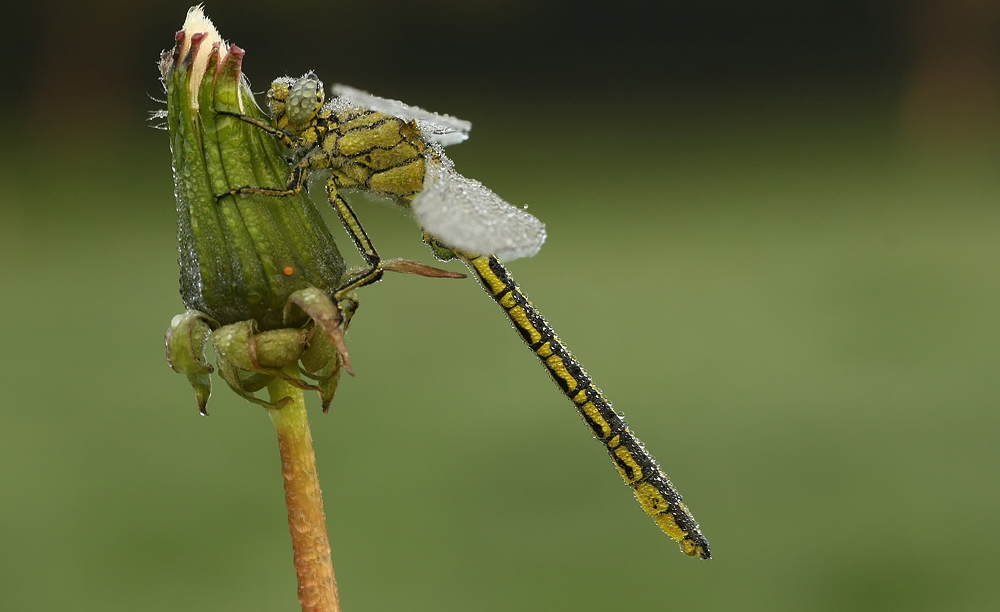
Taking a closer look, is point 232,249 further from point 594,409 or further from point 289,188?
point 594,409

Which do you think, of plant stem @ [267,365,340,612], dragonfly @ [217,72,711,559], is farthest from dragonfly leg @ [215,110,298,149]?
plant stem @ [267,365,340,612]

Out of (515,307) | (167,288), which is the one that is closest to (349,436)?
(167,288)

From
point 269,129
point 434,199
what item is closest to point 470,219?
point 434,199

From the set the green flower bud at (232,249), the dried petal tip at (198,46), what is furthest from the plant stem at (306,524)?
the dried petal tip at (198,46)

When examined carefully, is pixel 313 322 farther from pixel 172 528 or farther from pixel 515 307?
pixel 172 528

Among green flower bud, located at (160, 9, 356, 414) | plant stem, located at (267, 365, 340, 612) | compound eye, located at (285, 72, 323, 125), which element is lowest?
plant stem, located at (267, 365, 340, 612)

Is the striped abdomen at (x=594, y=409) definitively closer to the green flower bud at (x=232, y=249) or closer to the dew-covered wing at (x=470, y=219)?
the dew-covered wing at (x=470, y=219)

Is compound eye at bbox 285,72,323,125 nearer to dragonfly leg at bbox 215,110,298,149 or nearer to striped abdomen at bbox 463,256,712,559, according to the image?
dragonfly leg at bbox 215,110,298,149
